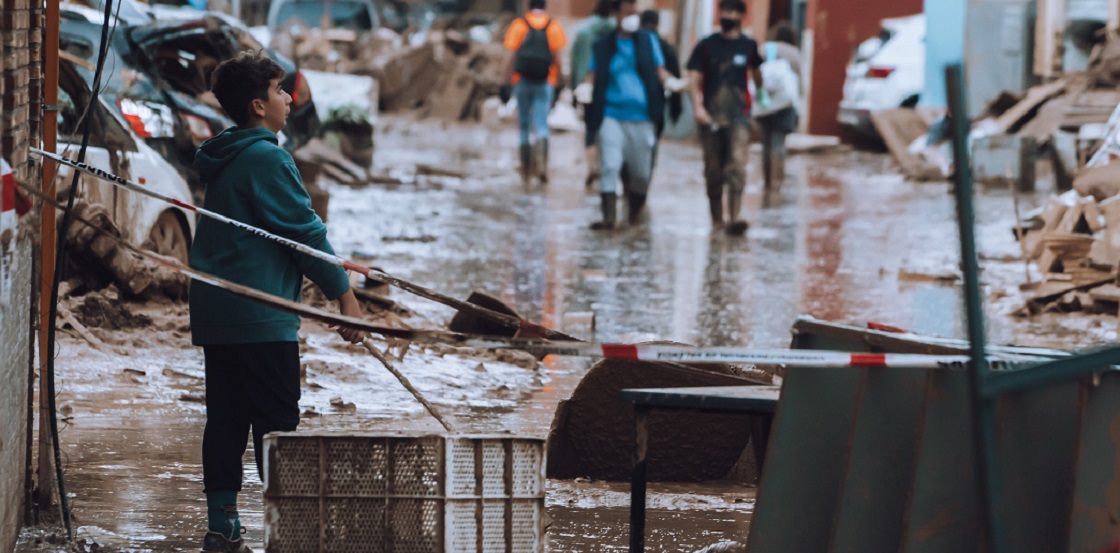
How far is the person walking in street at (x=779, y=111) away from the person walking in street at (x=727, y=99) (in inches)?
108

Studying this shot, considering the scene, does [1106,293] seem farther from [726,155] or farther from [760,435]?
[760,435]

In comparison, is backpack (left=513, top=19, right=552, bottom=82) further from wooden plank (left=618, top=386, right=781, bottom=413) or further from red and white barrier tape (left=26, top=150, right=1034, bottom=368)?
red and white barrier tape (left=26, top=150, right=1034, bottom=368)

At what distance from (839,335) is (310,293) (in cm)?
542


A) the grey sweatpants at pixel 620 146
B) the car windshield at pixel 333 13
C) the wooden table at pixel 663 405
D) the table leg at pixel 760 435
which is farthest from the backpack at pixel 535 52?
the car windshield at pixel 333 13

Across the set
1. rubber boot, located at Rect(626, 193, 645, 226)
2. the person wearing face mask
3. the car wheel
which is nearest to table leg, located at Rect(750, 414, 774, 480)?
the car wheel

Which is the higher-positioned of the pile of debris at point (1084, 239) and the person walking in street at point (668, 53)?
the person walking in street at point (668, 53)

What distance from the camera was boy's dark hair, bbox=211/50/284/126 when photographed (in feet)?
16.4

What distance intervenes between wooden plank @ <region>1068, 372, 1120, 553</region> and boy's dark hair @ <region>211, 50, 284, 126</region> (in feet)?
8.25

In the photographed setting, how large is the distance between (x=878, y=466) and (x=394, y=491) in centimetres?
118

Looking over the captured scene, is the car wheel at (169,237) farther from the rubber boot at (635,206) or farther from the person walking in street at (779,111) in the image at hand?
the person walking in street at (779,111)

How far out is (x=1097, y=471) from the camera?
369cm

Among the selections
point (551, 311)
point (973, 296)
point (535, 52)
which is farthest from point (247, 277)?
point (535, 52)

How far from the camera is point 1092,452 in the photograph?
3.70 metres

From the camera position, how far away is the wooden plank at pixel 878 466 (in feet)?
13.6
